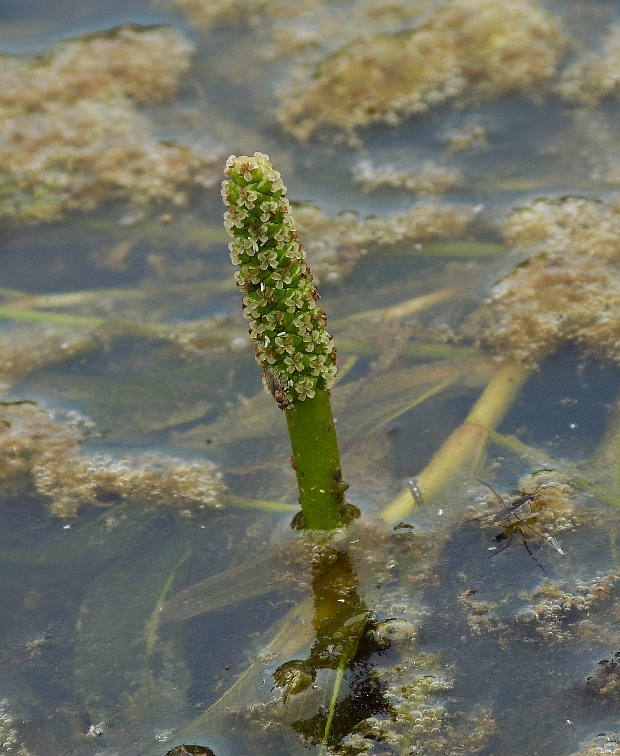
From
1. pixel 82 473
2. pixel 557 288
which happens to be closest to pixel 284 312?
pixel 82 473

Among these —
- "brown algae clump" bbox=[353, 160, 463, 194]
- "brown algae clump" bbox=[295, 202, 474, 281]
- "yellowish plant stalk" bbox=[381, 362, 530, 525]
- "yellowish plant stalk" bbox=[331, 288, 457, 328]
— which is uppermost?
"brown algae clump" bbox=[353, 160, 463, 194]

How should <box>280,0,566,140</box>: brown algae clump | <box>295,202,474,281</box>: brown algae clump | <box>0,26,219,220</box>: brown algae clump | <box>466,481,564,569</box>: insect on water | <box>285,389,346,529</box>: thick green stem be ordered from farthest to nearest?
<box>280,0,566,140</box>: brown algae clump < <box>0,26,219,220</box>: brown algae clump < <box>295,202,474,281</box>: brown algae clump < <box>466,481,564,569</box>: insect on water < <box>285,389,346,529</box>: thick green stem

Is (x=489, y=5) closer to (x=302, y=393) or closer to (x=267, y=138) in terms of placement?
(x=267, y=138)

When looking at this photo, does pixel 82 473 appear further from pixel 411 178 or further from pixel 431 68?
pixel 431 68

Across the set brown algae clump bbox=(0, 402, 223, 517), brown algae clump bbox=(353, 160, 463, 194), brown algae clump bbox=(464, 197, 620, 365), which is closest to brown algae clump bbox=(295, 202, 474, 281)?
brown algae clump bbox=(353, 160, 463, 194)

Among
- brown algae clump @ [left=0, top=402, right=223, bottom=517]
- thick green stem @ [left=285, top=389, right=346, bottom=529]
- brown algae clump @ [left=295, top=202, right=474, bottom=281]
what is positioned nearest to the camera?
thick green stem @ [left=285, top=389, right=346, bottom=529]

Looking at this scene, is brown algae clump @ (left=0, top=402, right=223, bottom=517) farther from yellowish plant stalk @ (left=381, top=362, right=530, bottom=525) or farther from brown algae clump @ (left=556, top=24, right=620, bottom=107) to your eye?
brown algae clump @ (left=556, top=24, right=620, bottom=107)

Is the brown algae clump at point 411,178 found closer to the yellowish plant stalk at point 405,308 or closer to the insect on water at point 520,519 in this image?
the yellowish plant stalk at point 405,308
